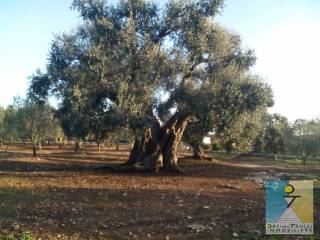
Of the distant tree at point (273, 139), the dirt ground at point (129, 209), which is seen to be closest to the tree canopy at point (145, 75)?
the dirt ground at point (129, 209)

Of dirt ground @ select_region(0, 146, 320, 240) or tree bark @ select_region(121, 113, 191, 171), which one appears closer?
dirt ground @ select_region(0, 146, 320, 240)

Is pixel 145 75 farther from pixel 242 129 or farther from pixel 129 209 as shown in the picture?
pixel 129 209

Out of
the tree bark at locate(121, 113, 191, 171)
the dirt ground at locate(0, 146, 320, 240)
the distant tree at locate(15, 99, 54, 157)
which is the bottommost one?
the dirt ground at locate(0, 146, 320, 240)

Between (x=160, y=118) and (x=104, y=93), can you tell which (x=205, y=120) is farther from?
(x=104, y=93)

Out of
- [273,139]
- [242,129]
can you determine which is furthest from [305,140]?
[242,129]

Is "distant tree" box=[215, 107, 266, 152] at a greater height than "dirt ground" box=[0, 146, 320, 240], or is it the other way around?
"distant tree" box=[215, 107, 266, 152]

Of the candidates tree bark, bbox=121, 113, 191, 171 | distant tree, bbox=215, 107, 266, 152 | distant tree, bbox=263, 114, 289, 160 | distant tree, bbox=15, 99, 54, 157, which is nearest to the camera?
distant tree, bbox=215, 107, 266, 152

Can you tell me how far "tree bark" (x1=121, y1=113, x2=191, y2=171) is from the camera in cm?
2972

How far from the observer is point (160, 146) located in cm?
3069

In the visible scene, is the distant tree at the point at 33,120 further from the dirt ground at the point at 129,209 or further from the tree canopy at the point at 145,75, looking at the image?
the dirt ground at the point at 129,209

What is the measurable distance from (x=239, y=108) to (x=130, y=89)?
22.5 ft

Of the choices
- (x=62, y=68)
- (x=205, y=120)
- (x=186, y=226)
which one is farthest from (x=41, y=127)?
(x=186, y=226)

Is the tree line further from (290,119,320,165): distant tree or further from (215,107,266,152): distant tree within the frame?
(290,119,320,165): distant tree

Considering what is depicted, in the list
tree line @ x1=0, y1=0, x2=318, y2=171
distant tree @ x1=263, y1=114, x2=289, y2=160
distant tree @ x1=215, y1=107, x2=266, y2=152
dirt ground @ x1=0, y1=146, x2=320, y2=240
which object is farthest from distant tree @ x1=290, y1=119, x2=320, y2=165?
dirt ground @ x1=0, y1=146, x2=320, y2=240
